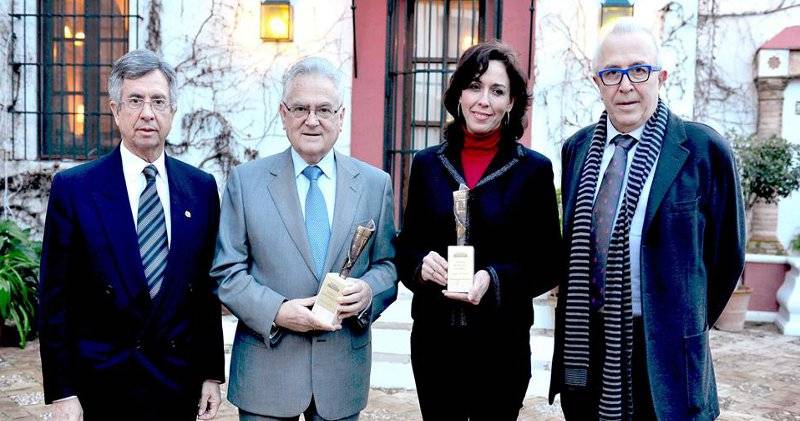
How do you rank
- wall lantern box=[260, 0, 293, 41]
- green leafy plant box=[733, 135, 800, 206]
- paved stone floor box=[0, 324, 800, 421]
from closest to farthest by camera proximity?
1. paved stone floor box=[0, 324, 800, 421]
2. green leafy plant box=[733, 135, 800, 206]
3. wall lantern box=[260, 0, 293, 41]

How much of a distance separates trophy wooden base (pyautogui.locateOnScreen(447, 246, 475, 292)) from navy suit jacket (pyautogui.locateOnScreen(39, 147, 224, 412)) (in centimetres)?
94

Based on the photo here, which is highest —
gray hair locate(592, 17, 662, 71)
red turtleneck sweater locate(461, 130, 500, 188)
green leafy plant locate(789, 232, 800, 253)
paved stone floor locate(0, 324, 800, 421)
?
gray hair locate(592, 17, 662, 71)

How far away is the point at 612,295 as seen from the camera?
2424mm

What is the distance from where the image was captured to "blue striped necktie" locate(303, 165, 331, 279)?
2.46 meters

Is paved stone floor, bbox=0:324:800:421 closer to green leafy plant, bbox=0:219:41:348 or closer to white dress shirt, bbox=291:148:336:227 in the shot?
green leafy plant, bbox=0:219:41:348

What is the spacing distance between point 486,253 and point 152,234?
122 cm

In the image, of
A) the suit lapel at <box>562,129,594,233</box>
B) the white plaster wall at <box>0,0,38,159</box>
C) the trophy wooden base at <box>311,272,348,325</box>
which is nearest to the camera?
the trophy wooden base at <box>311,272,348,325</box>

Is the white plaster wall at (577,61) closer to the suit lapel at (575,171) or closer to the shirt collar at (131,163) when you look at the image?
the suit lapel at (575,171)

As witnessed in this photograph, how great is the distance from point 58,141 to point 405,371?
16.7 feet

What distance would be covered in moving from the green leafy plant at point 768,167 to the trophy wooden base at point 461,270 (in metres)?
5.68

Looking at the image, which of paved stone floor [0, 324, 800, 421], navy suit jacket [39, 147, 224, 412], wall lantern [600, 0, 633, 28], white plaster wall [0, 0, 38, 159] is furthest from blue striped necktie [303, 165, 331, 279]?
white plaster wall [0, 0, 38, 159]

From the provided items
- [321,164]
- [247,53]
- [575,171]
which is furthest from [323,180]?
[247,53]

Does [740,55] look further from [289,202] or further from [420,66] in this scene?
[289,202]

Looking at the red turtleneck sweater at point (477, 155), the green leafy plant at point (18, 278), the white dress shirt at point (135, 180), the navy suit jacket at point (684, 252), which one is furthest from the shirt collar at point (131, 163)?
the green leafy plant at point (18, 278)
